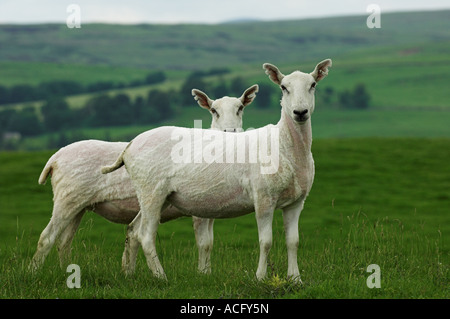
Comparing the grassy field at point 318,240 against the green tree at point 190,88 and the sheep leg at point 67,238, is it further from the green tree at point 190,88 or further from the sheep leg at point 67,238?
the green tree at point 190,88

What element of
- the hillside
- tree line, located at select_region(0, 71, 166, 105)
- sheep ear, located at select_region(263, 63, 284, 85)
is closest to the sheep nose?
sheep ear, located at select_region(263, 63, 284, 85)

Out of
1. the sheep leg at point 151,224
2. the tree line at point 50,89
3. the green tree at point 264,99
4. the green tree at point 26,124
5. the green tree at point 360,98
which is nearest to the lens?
the sheep leg at point 151,224

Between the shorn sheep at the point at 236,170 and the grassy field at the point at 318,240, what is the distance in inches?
27.7

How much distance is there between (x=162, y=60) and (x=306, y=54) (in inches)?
1650

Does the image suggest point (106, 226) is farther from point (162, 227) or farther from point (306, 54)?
point (306, 54)

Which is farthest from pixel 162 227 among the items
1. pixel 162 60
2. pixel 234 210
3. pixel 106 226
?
pixel 162 60

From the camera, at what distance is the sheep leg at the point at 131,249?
34.8 ft

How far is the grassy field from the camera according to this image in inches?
357

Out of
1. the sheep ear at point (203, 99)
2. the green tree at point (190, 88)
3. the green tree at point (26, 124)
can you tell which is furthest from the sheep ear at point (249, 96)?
the green tree at point (26, 124)

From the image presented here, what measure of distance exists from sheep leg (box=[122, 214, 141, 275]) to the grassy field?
0.52ft

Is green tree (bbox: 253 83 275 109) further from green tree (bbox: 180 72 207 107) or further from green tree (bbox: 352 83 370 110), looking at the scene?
green tree (bbox: 352 83 370 110)

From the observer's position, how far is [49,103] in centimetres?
10500

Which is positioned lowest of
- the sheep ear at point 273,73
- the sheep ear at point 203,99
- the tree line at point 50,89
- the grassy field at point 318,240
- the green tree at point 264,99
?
the grassy field at point 318,240

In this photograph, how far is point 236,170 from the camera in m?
9.34
